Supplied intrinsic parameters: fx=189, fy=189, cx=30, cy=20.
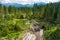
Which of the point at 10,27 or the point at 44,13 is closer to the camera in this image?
the point at 10,27

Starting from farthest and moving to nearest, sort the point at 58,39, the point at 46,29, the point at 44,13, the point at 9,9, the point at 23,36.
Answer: the point at 9,9 → the point at 44,13 → the point at 46,29 → the point at 58,39 → the point at 23,36

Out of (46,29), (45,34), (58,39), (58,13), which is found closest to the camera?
(58,39)

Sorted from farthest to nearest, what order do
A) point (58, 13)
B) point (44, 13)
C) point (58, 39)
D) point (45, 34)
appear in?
point (44, 13)
point (58, 13)
point (45, 34)
point (58, 39)

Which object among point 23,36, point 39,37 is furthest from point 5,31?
point 39,37

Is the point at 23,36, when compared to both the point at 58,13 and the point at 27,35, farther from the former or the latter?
the point at 58,13

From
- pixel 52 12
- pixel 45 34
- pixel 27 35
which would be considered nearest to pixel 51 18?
pixel 52 12

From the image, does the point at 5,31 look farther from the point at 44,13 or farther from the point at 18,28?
the point at 44,13

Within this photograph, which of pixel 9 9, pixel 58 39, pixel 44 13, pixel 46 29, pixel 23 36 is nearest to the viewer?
pixel 23 36

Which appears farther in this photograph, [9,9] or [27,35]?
[9,9]

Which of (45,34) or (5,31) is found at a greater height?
(5,31)
